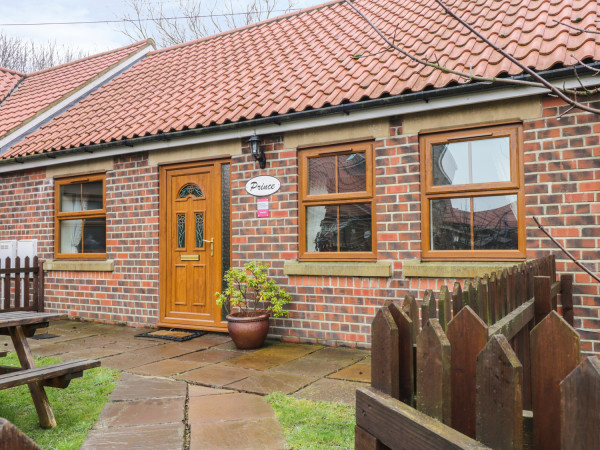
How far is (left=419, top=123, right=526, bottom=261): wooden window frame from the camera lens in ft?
17.7

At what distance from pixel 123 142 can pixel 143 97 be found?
1785 millimetres

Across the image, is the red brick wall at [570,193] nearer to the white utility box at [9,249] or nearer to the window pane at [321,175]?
the window pane at [321,175]

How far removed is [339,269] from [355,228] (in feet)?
1.88

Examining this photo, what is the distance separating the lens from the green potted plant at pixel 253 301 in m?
6.21

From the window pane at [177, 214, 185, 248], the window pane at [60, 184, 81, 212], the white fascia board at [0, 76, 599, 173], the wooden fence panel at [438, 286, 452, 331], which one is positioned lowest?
the wooden fence panel at [438, 286, 452, 331]

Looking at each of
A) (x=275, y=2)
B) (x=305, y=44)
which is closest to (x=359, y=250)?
(x=305, y=44)

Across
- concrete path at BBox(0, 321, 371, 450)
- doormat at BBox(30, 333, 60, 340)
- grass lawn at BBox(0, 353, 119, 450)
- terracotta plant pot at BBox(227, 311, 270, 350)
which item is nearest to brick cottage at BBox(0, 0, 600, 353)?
terracotta plant pot at BBox(227, 311, 270, 350)

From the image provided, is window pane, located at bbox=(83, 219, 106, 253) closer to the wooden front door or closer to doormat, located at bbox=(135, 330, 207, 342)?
the wooden front door

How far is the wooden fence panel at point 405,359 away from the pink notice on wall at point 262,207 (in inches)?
212

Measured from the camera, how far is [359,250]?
6379mm

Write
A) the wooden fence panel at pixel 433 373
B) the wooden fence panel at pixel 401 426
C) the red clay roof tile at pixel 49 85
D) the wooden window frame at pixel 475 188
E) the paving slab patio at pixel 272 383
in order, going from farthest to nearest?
the red clay roof tile at pixel 49 85
the wooden window frame at pixel 475 188
the paving slab patio at pixel 272 383
the wooden fence panel at pixel 433 373
the wooden fence panel at pixel 401 426

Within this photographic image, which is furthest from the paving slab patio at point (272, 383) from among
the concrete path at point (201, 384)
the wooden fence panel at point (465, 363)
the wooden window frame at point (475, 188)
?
the wooden fence panel at point (465, 363)

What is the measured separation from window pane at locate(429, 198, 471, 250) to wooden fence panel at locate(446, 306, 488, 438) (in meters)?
4.49

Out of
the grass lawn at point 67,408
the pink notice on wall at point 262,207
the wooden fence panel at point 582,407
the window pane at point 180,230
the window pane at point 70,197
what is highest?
the window pane at point 70,197
